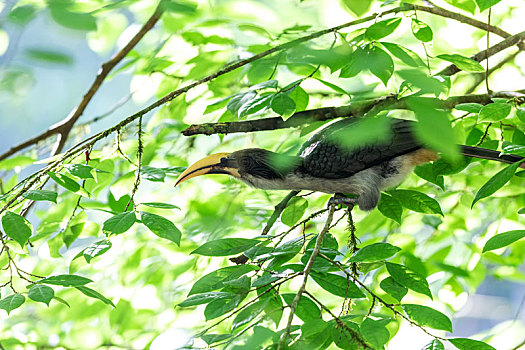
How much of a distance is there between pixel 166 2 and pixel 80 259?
0.75 meters

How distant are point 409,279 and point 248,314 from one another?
0.28m

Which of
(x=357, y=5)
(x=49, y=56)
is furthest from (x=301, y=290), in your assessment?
(x=357, y=5)

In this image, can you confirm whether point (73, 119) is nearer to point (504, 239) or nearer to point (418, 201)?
point (418, 201)

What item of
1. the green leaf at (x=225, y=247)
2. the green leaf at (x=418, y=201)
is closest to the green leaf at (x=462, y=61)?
the green leaf at (x=418, y=201)

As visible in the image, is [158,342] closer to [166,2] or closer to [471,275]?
[166,2]

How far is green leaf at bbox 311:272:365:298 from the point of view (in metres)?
0.80

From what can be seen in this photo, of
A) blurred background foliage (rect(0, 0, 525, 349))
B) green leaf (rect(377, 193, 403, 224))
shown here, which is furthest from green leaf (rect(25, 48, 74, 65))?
green leaf (rect(377, 193, 403, 224))

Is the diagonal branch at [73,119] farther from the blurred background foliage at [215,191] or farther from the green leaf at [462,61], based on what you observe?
the green leaf at [462,61]

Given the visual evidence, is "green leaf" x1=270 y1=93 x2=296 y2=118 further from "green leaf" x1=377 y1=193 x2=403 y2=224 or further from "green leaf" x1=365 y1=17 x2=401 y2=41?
"green leaf" x1=377 y1=193 x2=403 y2=224

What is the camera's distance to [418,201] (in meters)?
1.07

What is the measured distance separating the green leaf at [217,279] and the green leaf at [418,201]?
40cm

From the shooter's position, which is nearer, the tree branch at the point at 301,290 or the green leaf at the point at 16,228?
the tree branch at the point at 301,290

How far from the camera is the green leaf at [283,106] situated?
0.94 metres

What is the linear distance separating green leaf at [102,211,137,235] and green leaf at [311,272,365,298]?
304mm
